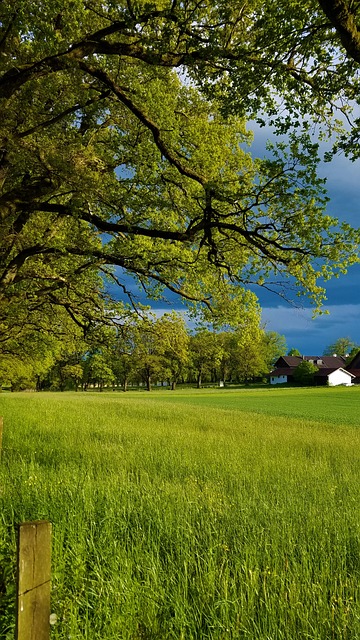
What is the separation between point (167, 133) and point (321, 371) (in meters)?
107

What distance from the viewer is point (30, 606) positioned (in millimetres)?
2408

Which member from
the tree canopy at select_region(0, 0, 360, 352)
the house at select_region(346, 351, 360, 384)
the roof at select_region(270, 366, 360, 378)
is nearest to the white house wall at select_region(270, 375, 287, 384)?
the roof at select_region(270, 366, 360, 378)

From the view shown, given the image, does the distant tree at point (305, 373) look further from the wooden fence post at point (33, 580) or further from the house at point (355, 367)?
the wooden fence post at point (33, 580)

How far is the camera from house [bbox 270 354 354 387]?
10612 centimetres

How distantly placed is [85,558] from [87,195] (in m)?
7.15

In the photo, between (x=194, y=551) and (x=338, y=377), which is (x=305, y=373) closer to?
(x=338, y=377)

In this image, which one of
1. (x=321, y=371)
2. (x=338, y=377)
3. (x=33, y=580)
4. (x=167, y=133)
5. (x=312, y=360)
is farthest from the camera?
(x=312, y=360)

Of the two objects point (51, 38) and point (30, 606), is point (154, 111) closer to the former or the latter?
point (51, 38)

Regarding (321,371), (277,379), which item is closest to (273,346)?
(277,379)

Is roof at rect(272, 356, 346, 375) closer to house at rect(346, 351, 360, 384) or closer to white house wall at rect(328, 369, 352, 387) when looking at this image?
house at rect(346, 351, 360, 384)

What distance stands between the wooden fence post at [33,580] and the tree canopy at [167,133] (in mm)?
5762

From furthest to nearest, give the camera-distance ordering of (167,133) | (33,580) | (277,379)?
1. (277,379)
2. (167,133)
3. (33,580)

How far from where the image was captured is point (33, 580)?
241 centimetres

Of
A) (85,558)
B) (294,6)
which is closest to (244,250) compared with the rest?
(294,6)
